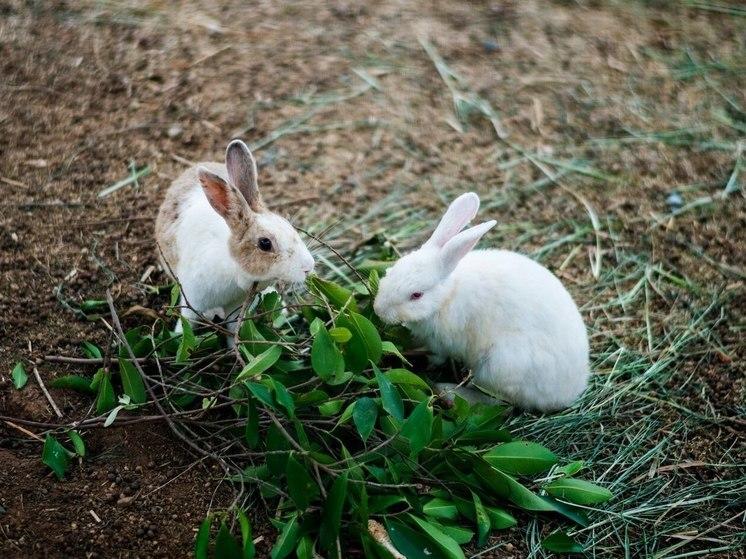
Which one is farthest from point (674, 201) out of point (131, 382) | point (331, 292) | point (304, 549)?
point (131, 382)

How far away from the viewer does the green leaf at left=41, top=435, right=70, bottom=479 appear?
10.8 feet

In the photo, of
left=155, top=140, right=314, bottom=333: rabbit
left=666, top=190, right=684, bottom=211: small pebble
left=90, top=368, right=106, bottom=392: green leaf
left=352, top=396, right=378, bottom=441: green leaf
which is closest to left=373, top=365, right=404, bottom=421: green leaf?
left=352, top=396, right=378, bottom=441: green leaf

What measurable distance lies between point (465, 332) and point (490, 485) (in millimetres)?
800

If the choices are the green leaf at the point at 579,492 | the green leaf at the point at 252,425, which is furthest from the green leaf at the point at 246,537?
the green leaf at the point at 579,492

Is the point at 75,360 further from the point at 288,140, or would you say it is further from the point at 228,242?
the point at 288,140

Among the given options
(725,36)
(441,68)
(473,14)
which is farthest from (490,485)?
(725,36)

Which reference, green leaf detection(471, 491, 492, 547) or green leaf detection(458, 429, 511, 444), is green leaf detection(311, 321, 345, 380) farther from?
green leaf detection(471, 491, 492, 547)

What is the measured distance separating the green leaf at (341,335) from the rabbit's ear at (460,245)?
0.61m

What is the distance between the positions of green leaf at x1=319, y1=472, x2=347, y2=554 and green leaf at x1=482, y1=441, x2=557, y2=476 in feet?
2.30

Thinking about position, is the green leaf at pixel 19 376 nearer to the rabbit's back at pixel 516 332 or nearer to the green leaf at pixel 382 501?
the green leaf at pixel 382 501

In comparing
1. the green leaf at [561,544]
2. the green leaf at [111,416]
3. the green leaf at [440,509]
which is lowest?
the green leaf at [561,544]

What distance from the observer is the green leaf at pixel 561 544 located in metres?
3.29

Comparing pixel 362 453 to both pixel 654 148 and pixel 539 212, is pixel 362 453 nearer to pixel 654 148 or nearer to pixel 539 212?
pixel 539 212

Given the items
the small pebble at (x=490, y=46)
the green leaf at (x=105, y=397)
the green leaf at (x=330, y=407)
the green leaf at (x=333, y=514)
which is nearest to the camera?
the green leaf at (x=333, y=514)
